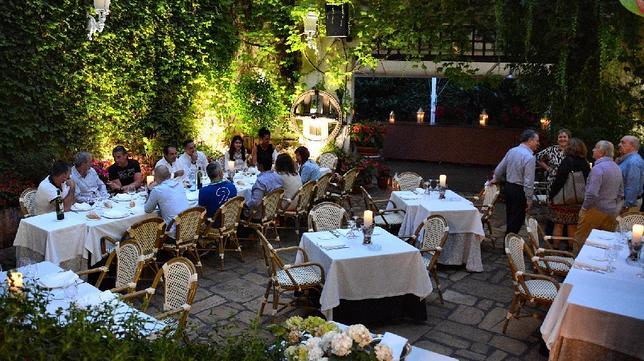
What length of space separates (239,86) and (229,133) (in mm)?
1045

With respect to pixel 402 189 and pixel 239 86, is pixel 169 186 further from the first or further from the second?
pixel 239 86

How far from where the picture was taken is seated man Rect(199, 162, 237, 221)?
7.04m

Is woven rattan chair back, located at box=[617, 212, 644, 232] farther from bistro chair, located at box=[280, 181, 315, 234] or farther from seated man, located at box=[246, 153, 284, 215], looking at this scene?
seated man, located at box=[246, 153, 284, 215]

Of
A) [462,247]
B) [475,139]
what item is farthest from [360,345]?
[475,139]

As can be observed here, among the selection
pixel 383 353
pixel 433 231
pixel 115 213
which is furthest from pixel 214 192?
pixel 383 353

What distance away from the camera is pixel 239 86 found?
11.6 m

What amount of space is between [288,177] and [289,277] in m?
2.98

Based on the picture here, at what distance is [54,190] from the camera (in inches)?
248

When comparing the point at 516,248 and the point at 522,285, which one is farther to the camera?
the point at 516,248

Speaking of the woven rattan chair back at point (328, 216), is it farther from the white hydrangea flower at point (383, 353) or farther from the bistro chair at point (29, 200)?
the white hydrangea flower at point (383, 353)

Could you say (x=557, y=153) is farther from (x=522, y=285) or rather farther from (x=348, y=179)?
(x=522, y=285)

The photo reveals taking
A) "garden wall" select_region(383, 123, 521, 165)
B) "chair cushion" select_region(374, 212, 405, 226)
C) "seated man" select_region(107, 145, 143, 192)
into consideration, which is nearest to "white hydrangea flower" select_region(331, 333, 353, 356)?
"chair cushion" select_region(374, 212, 405, 226)

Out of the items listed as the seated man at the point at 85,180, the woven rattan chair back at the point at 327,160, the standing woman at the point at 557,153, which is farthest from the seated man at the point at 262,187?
the standing woman at the point at 557,153

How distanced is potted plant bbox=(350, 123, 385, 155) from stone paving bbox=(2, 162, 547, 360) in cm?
540
